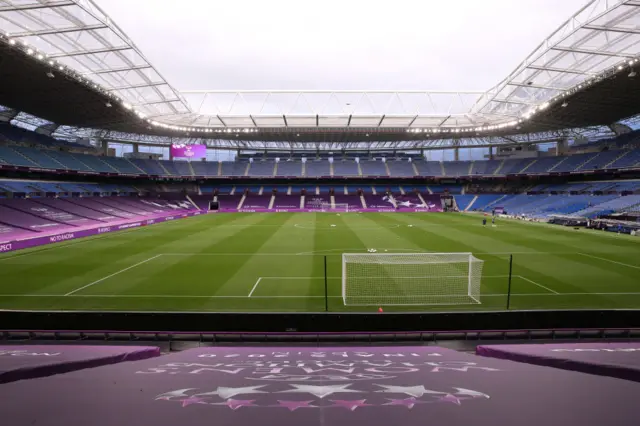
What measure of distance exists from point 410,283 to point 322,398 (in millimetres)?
12309

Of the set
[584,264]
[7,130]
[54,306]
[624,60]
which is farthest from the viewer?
[7,130]

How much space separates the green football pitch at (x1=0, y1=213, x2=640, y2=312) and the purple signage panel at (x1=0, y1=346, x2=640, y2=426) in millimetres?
7517

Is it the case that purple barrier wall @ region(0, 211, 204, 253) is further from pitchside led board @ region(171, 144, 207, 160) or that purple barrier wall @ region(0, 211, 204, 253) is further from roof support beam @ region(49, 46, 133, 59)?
pitchside led board @ region(171, 144, 207, 160)

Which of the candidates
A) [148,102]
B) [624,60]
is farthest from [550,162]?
[148,102]

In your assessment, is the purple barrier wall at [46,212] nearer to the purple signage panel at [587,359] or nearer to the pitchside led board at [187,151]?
the pitchside led board at [187,151]

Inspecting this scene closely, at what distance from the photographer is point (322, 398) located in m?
3.36

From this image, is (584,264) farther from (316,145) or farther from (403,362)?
(316,145)

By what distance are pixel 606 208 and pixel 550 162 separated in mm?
22437

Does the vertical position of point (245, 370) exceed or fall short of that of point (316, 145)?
it falls short

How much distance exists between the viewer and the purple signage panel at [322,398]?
2.66m

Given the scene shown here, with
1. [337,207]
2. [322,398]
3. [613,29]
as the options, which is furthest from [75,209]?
[613,29]

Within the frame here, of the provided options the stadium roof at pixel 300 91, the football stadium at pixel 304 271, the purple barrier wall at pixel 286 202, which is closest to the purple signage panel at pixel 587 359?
the football stadium at pixel 304 271

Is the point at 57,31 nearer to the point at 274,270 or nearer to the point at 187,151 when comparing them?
the point at 274,270

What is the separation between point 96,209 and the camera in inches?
1670
